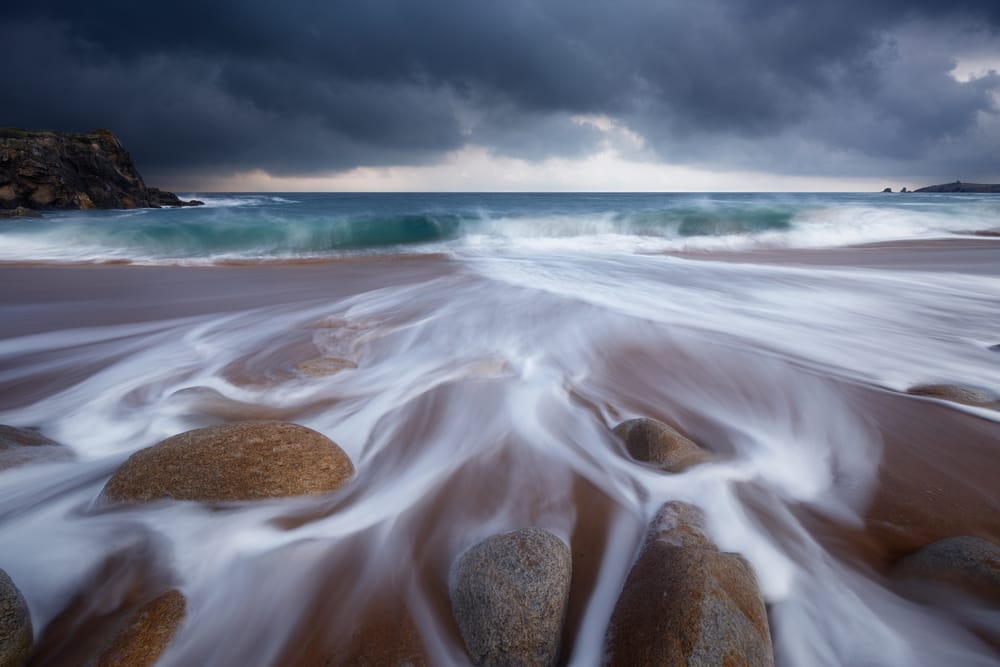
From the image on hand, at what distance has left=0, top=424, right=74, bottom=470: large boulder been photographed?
105 inches

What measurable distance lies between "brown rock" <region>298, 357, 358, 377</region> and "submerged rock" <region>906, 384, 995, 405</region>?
4580mm

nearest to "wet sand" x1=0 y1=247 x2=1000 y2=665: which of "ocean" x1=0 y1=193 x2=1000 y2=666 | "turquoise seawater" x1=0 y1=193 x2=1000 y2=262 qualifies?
"ocean" x1=0 y1=193 x2=1000 y2=666

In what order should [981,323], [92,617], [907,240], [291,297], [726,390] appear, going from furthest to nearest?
[907,240], [291,297], [981,323], [726,390], [92,617]

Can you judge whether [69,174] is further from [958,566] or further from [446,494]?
[958,566]

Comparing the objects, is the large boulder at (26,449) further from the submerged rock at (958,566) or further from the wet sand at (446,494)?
the submerged rock at (958,566)

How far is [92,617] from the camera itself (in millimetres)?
1830

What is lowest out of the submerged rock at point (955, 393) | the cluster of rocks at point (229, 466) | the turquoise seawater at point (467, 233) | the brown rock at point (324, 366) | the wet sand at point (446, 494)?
the turquoise seawater at point (467, 233)

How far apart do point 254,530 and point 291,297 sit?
557cm

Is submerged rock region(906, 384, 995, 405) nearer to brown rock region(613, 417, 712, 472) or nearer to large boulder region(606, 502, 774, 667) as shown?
brown rock region(613, 417, 712, 472)

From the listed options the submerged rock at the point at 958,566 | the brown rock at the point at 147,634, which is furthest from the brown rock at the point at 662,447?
the brown rock at the point at 147,634

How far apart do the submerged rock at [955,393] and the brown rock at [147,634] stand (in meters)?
4.84

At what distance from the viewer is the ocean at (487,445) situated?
1888 millimetres

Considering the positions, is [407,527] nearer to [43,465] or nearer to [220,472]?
[220,472]

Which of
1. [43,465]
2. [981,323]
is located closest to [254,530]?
[43,465]
